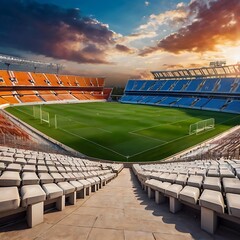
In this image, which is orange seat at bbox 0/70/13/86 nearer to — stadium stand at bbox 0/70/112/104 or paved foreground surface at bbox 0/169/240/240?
stadium stand at bbox 0/70/112/104

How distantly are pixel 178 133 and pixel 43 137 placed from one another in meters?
20.3

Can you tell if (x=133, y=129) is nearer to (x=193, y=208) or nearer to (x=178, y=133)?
(x=178, y=133)

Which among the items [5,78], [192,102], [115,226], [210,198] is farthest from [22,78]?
[210,198]

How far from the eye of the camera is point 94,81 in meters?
115

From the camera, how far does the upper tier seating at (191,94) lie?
68438 millimetres

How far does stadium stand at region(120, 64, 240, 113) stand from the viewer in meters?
69.4

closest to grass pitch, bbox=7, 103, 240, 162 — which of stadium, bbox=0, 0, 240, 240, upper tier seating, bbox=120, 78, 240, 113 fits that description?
stadium, bbox=0, 0, 240, 240

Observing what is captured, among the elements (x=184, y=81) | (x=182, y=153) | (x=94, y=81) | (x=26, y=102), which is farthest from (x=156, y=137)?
(x=94, y=81)

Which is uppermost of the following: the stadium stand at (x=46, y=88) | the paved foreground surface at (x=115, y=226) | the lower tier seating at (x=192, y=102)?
the stadium stand at (x=46, y=88)

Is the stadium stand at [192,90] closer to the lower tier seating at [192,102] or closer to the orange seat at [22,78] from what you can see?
the lower tier seating at [192,102]


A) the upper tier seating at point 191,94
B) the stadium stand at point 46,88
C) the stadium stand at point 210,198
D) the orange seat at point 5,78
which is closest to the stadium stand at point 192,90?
the upper tier seating at point 191,94

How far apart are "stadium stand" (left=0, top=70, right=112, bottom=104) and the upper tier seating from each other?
17.7m

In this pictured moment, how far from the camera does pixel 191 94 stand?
8150 centimetres

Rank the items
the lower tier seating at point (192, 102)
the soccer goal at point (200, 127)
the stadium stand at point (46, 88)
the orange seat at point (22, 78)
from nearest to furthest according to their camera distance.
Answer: the soccer goal at point (200, 127)
the lower tier seating at point (192, 102)
the stadium stand at point (46, 88)
the orange seat at point (22, 78)
